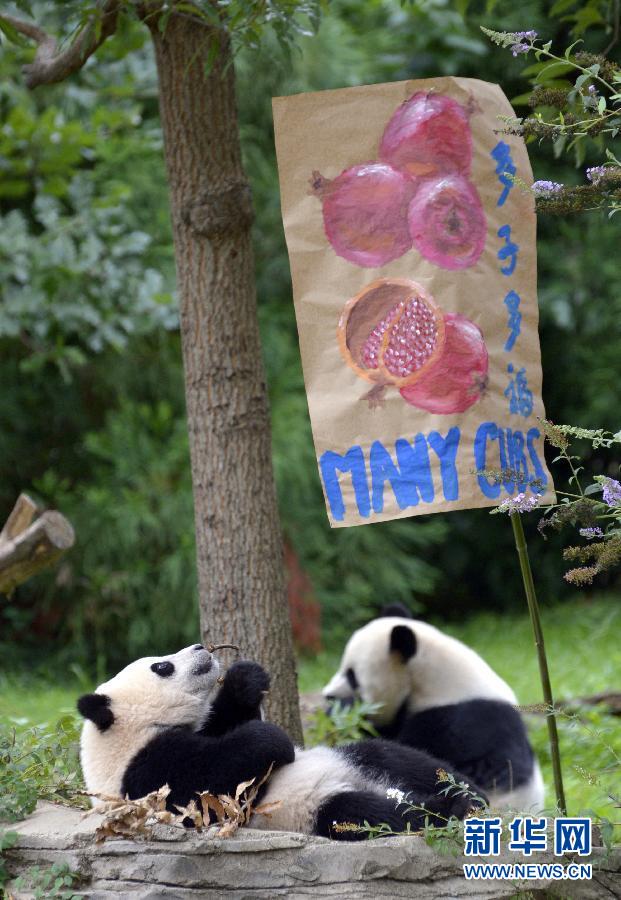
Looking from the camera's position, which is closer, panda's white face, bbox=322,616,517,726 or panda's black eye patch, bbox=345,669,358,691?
panda's white face, bbox=322,616,517,726

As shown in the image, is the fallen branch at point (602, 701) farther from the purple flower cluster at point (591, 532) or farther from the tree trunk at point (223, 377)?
the purple flower cluster at point (591, 532)

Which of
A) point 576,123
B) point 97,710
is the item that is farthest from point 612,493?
point 97,710

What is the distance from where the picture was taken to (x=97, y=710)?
228 cm

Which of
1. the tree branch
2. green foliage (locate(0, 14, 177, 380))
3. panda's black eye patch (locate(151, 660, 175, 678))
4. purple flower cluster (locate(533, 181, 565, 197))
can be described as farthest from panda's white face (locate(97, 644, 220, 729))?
green foliage (locate(0, 14, 177, 380))

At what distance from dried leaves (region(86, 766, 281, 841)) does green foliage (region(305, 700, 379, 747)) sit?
4.31 feet

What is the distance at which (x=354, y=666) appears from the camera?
3697 mm

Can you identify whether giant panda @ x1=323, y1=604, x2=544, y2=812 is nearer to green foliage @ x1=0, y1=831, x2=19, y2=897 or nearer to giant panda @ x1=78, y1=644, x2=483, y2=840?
giant panda @ x1=78, y1=644, x2=483, y2=840

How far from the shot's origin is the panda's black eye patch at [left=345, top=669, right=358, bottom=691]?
12.2 ft

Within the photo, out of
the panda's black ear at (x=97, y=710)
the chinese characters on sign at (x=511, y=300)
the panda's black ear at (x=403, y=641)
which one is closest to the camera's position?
the panda's black ear at (x=97, y=710)

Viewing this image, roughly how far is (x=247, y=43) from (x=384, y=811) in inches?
77.9

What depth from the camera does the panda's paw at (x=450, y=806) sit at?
223cm

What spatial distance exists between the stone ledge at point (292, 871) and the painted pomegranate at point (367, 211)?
4.42ft

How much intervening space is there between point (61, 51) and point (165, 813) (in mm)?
2155

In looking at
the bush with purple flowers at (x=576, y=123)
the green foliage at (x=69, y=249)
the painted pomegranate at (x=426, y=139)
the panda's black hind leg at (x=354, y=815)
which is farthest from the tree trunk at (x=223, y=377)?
the green foliage at (x=69, y=249)
